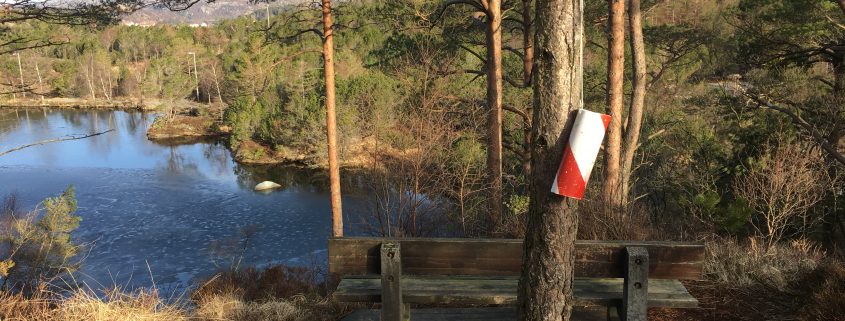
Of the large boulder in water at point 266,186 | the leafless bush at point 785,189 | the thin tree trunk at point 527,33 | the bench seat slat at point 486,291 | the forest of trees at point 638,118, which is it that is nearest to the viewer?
the bench seat slat at point 486,291

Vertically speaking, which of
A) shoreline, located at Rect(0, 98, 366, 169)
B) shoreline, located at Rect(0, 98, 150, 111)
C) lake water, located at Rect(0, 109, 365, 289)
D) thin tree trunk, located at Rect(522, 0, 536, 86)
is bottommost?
lake water, located at Rect(0, 109, 365, 289)

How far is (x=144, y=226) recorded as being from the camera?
1964 cm

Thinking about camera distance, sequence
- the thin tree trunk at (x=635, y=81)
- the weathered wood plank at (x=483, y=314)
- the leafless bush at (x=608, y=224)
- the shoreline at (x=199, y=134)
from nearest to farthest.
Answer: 1. the weathered wood plank at (x=483, y=314)
2. the leafless bush at (x=608, y=224)
3. the thin tree trunk at (x=635, y=81)
4. the shoreline at (x=199, y=134)

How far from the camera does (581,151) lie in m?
2.36

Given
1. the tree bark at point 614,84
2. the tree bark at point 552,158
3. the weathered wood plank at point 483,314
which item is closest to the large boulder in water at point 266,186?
the tree bark at point 614,84

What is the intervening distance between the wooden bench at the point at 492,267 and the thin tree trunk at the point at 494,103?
6.75m

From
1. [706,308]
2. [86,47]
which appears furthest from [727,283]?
[86,47]

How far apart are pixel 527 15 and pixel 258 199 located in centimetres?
1593

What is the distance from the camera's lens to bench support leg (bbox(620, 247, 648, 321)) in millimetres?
2902

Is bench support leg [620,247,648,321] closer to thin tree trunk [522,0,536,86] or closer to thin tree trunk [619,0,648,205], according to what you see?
thin tree trunk [619,0,648,205]

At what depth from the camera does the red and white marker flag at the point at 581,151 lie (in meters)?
2.36

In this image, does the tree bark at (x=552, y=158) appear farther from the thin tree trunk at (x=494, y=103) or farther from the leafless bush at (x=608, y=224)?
the thin tree trunk at (x=494, y=103)

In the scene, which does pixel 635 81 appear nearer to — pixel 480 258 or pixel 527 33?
pixel 527 33

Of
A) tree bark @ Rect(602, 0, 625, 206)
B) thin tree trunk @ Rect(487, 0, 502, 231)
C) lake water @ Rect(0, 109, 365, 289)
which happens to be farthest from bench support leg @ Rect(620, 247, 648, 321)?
lake water @ Rect(0, 109, 365, 289)
